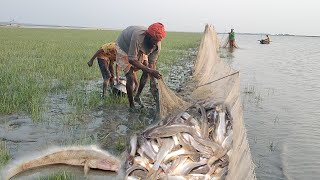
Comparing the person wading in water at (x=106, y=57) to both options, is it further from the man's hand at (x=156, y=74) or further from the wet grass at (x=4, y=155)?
the wet grass at (x=4, y=155)

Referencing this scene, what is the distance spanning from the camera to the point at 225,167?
3.69 m

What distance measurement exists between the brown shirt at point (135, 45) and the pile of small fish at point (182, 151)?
1.53 meters

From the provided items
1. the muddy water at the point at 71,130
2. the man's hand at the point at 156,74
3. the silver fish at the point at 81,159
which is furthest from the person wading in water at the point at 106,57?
the silver fish at the point at 81,159

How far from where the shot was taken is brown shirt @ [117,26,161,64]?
5.49m

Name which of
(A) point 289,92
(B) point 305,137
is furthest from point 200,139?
(A) point 289,92

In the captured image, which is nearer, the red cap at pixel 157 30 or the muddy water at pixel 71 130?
the muddy water at pixel 71 130

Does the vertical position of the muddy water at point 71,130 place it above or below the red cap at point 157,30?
below

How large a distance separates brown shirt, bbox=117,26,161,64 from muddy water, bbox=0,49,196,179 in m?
1.04

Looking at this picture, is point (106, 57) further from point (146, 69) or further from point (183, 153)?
point (183, 153)

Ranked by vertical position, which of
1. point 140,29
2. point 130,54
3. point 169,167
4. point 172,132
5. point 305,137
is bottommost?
point 305,137

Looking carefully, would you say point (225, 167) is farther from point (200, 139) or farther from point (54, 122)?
point (54, 122)

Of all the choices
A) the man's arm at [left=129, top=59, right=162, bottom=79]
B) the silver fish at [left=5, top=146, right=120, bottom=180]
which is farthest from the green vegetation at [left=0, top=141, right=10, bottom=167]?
the man's arm at [left=129, top=59, right=162, bottom=79]

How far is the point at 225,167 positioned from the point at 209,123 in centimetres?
94

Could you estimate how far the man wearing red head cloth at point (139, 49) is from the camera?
5238 mm
